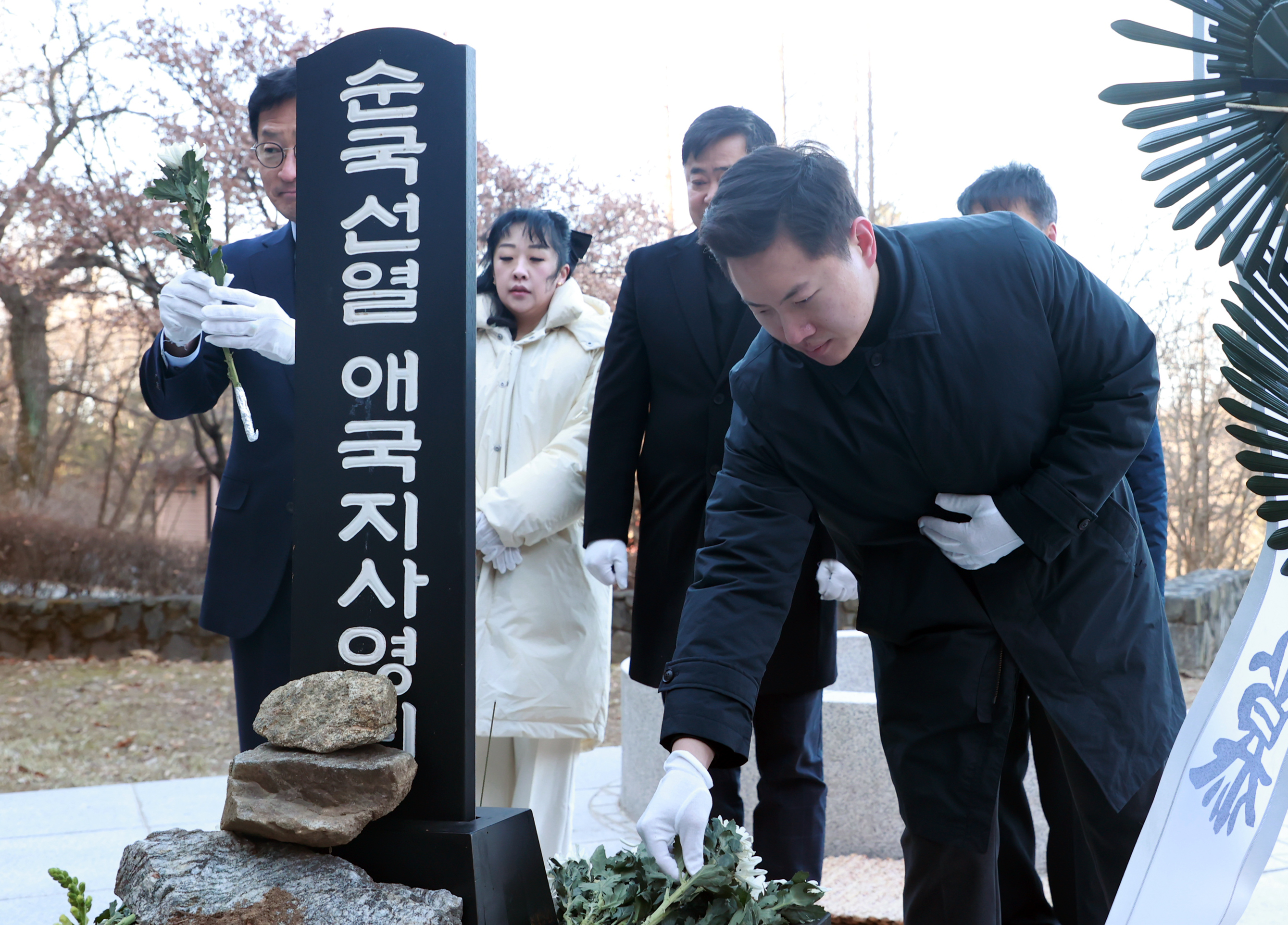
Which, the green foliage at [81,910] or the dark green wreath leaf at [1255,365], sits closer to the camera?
the dark green wreath leaf at [1255,365]

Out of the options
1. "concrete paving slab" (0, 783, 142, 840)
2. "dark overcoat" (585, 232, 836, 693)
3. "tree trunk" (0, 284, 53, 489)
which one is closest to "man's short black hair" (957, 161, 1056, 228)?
"dark overcoat" (585, 232, 836, 693)

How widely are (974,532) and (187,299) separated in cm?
169

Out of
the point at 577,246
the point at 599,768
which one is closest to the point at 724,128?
the point at 577,246

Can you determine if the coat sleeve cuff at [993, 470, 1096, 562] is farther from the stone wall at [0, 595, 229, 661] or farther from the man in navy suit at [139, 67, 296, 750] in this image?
the stone wall at [0, 595, 229, 661]

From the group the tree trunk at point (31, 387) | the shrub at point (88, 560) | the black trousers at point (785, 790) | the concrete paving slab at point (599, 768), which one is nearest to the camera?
the black trousers at point (785, 790)

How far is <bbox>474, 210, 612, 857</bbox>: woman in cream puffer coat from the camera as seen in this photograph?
2730mm

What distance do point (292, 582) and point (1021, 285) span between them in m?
1.43

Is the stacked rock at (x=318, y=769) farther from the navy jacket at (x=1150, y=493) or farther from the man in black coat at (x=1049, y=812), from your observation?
the navy jacket at (x=1150, y=493)

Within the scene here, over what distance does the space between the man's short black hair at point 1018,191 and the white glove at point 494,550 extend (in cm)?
163

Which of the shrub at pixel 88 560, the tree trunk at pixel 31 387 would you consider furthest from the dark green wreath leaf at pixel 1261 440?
the tree trunk at pixel 31 387

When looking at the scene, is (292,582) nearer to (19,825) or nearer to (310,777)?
(310,777)

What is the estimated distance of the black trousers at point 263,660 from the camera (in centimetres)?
226

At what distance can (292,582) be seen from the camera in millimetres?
1969

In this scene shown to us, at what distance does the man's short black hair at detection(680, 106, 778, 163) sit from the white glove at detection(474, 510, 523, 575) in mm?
1070
